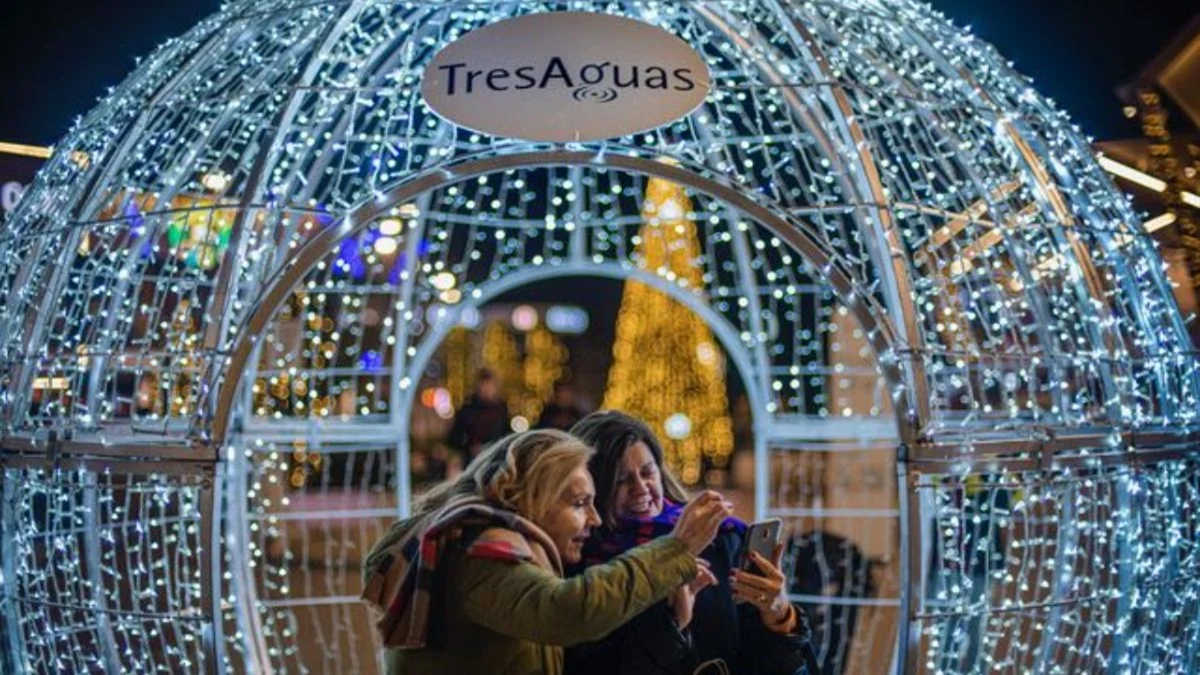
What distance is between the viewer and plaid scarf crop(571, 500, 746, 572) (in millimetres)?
2691

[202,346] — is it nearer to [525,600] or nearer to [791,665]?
[525,600]

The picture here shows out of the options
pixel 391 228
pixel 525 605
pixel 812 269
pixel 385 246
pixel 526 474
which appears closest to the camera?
pixel 525 605

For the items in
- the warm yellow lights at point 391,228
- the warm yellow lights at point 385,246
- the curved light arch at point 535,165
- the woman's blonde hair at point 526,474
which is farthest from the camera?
the warm yellow lights at point 391,228

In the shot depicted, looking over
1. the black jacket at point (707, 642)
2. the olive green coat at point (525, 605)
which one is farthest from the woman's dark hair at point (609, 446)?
the olive green coat at point (525, 605)

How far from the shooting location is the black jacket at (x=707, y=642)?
2.56 meters

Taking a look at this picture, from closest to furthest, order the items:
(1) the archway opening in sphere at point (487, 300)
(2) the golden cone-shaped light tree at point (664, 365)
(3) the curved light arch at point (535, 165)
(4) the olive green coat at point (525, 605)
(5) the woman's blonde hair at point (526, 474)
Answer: (4) the olive green coat at point (525, 605)
(5) the woman's blonde hair at point (526, 474)
(3) the curved light arch at point (535, 165)
(1) the archway opening in sphere at point (487, 300)
(2) the golden cone-shaped light tree at point (664, 365)

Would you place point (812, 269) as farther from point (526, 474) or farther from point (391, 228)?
point (391, 228)

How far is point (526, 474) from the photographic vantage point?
2.44 metres

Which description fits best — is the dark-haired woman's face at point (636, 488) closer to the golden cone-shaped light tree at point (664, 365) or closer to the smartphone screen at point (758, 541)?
the smartphone screen at point (758, 541)

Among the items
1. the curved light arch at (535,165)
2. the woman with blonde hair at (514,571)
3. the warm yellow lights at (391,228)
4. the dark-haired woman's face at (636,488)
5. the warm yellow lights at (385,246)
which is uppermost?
the warm yellow lights at (391,228)

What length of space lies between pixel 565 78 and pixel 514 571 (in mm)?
1174

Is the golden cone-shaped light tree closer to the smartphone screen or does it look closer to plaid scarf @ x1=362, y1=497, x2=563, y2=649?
the smartphone screen

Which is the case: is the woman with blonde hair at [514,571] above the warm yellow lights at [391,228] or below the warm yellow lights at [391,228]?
below

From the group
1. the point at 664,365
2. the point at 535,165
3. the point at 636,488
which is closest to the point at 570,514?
the point at 636,488
